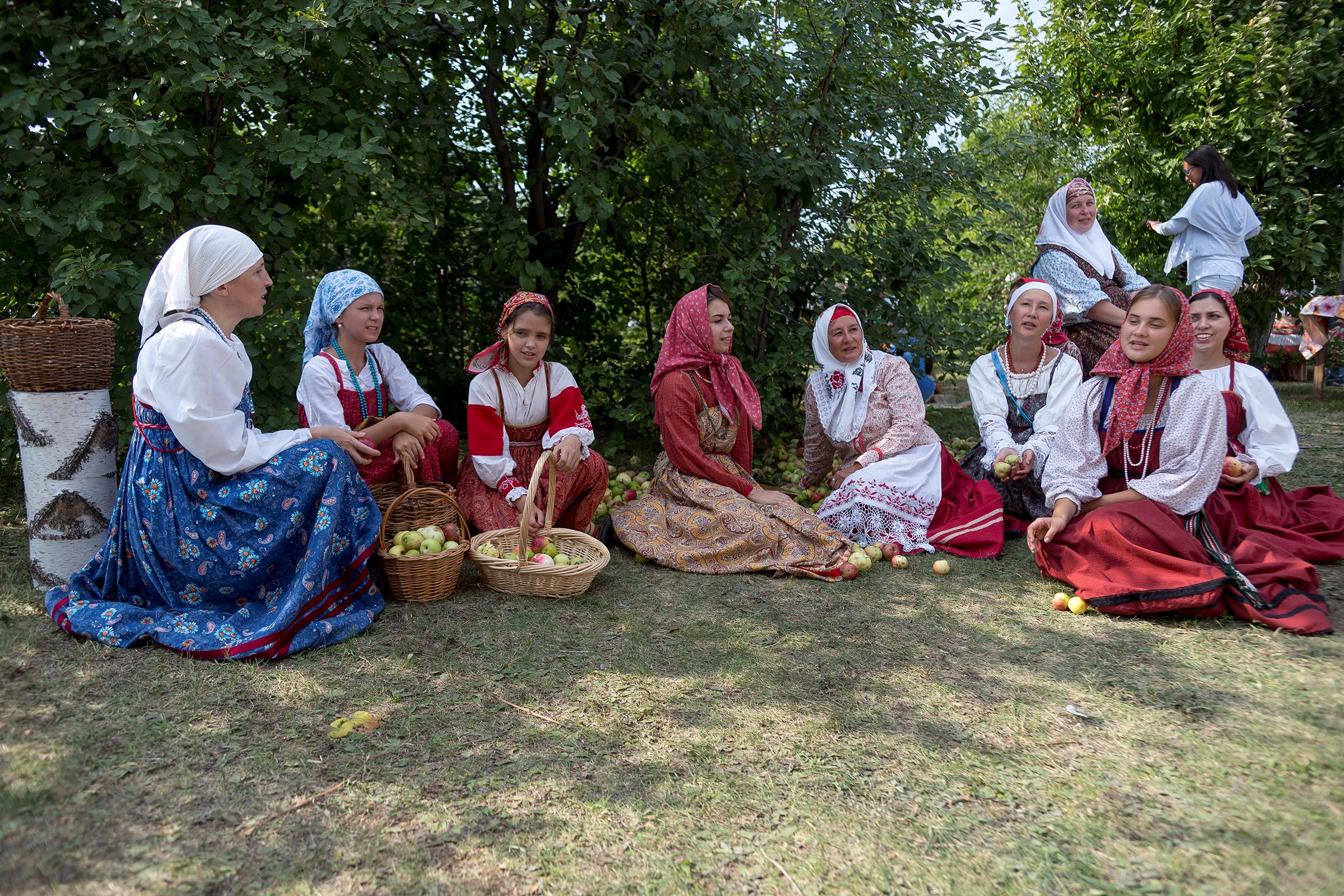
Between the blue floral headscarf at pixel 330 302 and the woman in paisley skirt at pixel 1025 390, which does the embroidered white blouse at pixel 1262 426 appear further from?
the blue floral headscarf at pixel 330 302

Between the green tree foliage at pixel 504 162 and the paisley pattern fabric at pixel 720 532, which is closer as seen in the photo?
the green tree foliage at pixel 504 162

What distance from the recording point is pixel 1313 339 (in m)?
9.23

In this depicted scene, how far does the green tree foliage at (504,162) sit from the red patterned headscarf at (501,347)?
1005 mm

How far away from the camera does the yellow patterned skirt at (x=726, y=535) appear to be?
14.9ft

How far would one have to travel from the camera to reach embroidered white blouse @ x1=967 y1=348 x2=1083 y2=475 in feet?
16.5

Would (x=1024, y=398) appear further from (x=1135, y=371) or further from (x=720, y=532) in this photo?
(x=720, y=532)

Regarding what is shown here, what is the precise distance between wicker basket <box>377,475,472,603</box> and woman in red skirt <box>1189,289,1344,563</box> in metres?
3.75

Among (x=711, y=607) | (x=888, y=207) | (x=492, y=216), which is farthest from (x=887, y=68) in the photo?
(x=711, y=607)

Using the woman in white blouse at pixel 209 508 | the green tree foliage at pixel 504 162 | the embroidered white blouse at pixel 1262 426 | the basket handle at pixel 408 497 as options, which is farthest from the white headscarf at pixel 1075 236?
the woman in white blouse at pixel 209 508

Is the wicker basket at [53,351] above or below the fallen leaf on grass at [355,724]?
above

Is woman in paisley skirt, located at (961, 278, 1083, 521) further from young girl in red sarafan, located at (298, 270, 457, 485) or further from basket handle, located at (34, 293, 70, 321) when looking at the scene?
basket handle, located at (34, 293, 70, 321)

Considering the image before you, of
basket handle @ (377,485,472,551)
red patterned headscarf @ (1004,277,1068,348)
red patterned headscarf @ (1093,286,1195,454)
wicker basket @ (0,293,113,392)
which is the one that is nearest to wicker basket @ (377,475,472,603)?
basket handle @ (377,485,472,551)

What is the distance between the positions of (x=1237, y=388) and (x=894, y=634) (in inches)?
96.6

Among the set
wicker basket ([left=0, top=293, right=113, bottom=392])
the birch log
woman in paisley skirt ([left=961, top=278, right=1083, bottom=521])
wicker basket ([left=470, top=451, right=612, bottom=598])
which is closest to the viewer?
wicker basket ([left=0, top=293, right=113, bottom=392])
